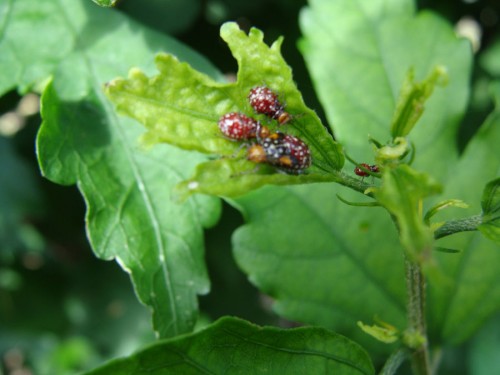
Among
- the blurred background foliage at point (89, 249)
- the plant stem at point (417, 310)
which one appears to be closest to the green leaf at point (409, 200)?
the plant stem at point (417, 310)

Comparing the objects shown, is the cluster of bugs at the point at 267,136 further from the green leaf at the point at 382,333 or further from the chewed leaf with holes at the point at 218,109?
the green leaf at the point at 382,333

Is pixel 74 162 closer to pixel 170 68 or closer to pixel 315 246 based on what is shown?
pixel 170 68

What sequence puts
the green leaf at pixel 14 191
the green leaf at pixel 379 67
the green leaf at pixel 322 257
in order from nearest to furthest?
the green leaf at pixel 322 257 → the green leaf at pixel 379 67 → the green leaf at pixel 14 191

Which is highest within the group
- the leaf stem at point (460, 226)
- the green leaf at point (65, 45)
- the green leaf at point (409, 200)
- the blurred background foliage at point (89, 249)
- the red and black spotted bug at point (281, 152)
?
the green leaf at point (409, 200)

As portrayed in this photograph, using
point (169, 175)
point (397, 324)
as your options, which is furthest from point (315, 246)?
point (169, 175)

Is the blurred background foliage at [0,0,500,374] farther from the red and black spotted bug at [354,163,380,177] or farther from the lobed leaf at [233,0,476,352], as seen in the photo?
the red and black spotted bug at [354,163,380,177]
